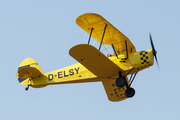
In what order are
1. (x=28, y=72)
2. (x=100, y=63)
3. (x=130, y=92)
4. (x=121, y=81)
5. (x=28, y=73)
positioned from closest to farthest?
(x=100, y=63), (x=121, y=81), (x=130, y=92), (x=28, y=72), (x=28, y=73)

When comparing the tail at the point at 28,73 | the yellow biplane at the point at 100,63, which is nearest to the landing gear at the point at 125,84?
the yellow biplane at the point at 100,63

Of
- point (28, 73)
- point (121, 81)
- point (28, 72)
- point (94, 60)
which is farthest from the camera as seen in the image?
point (28, 73)

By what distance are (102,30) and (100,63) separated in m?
1.60

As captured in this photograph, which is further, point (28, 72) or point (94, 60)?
→ point (28, 72)

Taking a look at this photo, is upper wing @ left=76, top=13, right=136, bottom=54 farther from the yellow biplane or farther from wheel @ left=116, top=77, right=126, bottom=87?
wheel @ left=116, top=77, right=126, bottom=87

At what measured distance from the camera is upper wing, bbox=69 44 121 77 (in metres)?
12.5

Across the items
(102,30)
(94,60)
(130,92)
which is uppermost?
(102,30)

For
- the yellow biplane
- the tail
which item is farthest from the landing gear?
the tail

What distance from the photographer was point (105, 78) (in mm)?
15273

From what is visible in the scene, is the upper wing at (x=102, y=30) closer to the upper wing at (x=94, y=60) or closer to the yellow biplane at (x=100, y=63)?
the yellow biplane at (x=100, y=63)

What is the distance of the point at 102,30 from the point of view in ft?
46.7

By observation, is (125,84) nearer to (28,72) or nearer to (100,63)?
(100,63)

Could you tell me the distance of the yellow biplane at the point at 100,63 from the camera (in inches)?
521

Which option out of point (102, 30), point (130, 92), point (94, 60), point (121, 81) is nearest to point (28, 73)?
point (94, 60)
